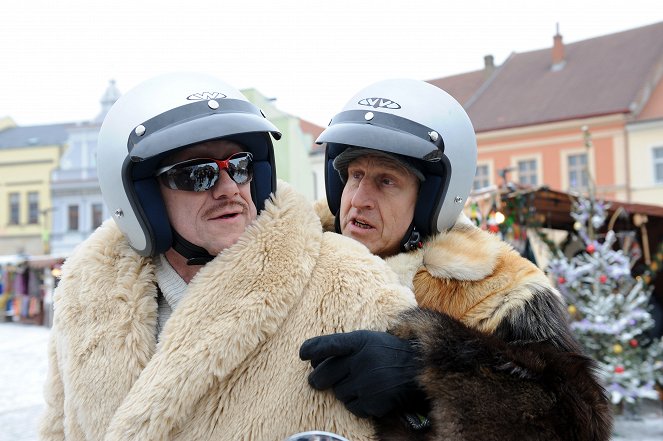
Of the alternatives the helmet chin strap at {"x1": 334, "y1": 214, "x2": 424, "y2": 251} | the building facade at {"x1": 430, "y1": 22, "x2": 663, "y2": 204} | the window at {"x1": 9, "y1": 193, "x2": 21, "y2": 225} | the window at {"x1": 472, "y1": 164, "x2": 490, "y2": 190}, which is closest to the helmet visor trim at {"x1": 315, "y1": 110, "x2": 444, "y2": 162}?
the helmet chin strap at {"x1": 334, "y1": 214, "x2": 424, "y2": 251}

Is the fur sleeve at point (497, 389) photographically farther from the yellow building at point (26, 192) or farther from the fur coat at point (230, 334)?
the yellow building at point (26, 192)

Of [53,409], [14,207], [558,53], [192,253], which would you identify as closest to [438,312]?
[192,253]

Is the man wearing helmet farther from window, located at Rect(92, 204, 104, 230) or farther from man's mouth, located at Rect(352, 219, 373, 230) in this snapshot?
window, located at Rect(92, 204, 104, 230)

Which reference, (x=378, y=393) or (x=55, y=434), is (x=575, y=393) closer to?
(x=378, y=393)

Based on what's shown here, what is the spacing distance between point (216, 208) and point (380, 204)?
66 cm

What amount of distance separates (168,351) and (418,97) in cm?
130

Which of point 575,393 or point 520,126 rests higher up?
point 520,126

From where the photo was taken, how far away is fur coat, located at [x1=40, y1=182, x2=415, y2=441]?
1588mm

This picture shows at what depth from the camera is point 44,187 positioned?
132 ft

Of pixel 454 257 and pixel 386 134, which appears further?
pixel 386 134

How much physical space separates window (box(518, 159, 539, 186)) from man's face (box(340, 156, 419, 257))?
973 inches

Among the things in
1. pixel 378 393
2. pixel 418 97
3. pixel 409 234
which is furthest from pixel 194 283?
pixel 418 97

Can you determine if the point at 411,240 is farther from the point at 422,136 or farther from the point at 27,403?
the point at 27,403

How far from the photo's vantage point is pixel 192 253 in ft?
6.42
